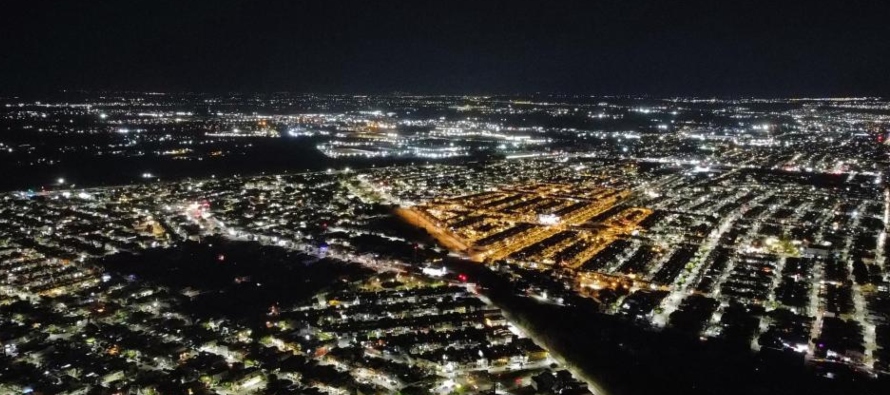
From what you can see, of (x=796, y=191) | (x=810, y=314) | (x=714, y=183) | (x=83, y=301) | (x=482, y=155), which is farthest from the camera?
(x=482, y=155)

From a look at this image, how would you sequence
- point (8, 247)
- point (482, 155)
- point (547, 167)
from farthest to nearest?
1. point (482, 155)
2. point (547, 167)
3. point (8, 247)

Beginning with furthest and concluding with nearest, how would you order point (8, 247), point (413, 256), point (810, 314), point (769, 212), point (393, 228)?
point (769, 212) < point (393, 228) < point (8, 247) < point (413, 256) < point (810, 314)

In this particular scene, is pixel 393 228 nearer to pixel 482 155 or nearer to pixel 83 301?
pixel 83 301

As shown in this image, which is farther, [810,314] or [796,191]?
[796,191]

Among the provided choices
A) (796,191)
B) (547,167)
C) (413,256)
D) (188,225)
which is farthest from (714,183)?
(188,225)

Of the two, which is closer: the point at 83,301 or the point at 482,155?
the point at 83,301

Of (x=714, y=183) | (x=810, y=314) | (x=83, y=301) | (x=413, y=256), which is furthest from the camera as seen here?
(x=714, y=183)

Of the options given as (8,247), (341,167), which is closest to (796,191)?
(341,167)

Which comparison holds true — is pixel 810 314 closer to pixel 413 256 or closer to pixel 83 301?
pixel 413 256
